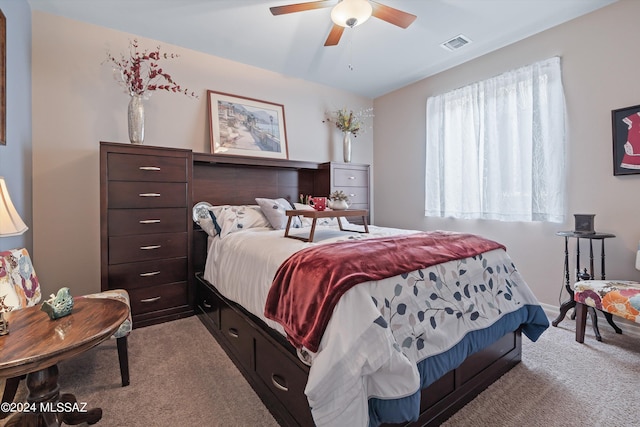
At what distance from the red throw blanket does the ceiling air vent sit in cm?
243

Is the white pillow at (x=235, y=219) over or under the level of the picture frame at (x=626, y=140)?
under

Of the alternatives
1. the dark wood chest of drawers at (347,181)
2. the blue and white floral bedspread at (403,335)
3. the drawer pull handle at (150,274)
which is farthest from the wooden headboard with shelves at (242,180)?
the blue and white floral bedspread at (403,335)

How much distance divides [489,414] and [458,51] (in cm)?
343

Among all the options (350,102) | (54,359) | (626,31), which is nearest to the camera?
(54,359)

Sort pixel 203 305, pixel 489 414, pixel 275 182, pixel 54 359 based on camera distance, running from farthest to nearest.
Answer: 1. pixel 275 182
2. pixel 203 305
3. pixel 489 414
4. pixel 54 359

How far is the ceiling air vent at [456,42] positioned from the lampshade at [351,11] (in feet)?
4.70

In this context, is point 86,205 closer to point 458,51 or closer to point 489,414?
point 489,414

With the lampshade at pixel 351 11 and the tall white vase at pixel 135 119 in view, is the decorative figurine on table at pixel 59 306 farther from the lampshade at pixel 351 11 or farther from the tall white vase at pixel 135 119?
the lampshade at pixel 351 11

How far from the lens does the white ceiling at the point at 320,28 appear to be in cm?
254

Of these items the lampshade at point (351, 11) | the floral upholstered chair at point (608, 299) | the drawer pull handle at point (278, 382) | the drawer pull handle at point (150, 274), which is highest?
the lampshade at point (351, 11)

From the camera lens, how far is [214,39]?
3084 mm

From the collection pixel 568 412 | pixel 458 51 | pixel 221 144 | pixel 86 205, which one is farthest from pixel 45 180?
pixel 458 51

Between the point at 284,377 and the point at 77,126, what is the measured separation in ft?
9.65

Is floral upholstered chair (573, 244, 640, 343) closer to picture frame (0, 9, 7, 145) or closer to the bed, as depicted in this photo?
the bed
